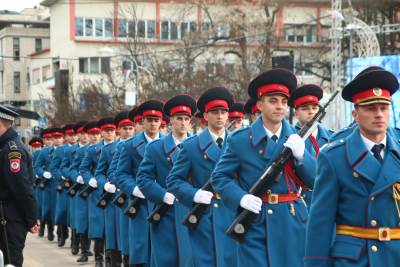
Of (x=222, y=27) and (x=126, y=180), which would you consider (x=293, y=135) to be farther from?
(x=222, y=27)

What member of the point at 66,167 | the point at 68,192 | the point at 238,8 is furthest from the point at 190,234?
the point at 238,8

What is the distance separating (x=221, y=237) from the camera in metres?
9.12

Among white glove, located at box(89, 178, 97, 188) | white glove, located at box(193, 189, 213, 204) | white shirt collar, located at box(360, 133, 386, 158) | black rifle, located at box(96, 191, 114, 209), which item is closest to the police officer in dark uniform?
white glove, located at box(193, 189, 213, 204)

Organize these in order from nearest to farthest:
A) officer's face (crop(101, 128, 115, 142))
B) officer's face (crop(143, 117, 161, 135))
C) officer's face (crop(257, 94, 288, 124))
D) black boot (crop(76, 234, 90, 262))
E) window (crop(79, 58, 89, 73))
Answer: officer's face (crop(257, 94, 288, 124))
officer's face (crop(143, 117, 161, 135))
officer's face (crop(101, 128, 115, 142))
black boot (crop(76, 234, 90, 262))
window (crop(79, 58, 89, 73))

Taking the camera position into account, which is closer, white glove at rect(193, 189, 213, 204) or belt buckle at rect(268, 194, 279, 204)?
belt buckle at rect(268, 194, 279, 204)

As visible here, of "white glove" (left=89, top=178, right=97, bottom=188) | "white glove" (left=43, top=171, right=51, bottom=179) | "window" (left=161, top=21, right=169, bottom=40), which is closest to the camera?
"white glove" (left=89, top=178, right=97, bottom=188)

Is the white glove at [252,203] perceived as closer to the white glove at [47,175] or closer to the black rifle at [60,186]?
the black rifle at [60,186]

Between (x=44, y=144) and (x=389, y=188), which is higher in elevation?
(x=389, y=188)

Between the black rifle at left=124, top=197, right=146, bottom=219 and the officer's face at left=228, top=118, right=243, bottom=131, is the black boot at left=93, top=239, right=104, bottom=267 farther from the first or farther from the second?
the officer's face at left=228, top=118, right=243, bottom=131

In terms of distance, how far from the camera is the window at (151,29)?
64456mm

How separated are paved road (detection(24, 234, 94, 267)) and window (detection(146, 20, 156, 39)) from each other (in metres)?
45.0

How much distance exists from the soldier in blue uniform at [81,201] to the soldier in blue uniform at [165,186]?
217 inches

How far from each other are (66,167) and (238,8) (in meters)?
29.4

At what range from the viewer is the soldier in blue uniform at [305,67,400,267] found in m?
5.73
